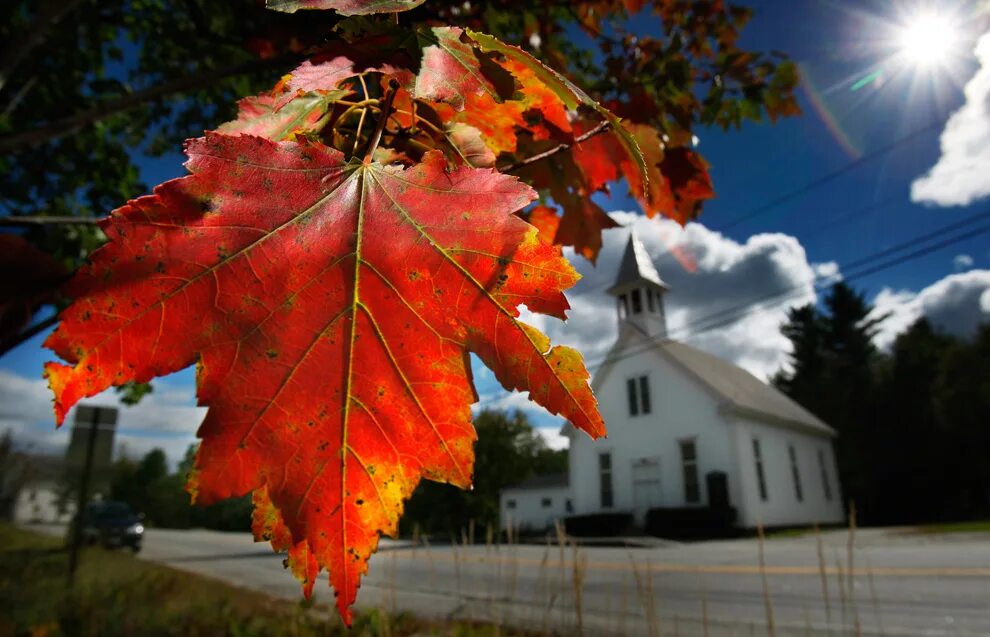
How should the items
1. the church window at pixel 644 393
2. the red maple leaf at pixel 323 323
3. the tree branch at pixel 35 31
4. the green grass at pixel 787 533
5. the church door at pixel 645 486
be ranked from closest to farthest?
1. the red maple leaf at pixel 323 323
2. the tree branch at pixel 35 31
3. the green grass at pixel 787 533
4. the church door at pixel 645 486
5. the church window at pixel 644 393

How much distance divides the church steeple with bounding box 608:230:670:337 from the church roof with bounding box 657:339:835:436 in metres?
1.00

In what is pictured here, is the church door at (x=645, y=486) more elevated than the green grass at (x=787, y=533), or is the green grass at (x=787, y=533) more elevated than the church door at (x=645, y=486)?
the church door at (x=645, y=486)

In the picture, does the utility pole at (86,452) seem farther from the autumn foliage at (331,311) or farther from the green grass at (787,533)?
the green grass at (787,533)

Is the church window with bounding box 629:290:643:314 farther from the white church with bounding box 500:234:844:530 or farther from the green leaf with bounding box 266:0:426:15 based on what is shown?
the green leaf with bounding box 266:0:426:15

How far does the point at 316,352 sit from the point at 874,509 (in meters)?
34.0

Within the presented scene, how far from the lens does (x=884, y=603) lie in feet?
20.9

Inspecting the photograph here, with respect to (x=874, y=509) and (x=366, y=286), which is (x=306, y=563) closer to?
(x=366, y=286)

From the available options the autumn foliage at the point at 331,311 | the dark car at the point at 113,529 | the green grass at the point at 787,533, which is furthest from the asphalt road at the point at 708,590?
the dark car at the point at 113,529

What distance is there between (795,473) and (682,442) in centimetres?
534

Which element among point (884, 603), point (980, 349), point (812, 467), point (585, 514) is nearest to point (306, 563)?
point (884, 603)

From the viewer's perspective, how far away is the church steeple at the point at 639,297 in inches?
891

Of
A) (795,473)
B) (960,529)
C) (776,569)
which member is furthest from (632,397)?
(776,569)

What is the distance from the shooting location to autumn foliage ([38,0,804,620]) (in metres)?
0.44

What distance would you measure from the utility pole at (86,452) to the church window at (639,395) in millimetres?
17671
